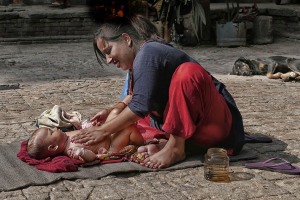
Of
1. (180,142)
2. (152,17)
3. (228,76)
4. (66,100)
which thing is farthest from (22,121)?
(152,17)

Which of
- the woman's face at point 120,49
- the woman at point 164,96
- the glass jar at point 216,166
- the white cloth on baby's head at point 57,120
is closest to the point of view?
the glass jar at point 216,166

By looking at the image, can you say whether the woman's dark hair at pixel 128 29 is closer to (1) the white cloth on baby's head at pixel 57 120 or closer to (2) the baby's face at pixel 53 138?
(2) the baby's face at pixel 53 138

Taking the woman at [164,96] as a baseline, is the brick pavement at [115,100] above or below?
below

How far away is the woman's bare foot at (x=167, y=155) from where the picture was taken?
4117 millimetres

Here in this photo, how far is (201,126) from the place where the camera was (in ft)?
13.9

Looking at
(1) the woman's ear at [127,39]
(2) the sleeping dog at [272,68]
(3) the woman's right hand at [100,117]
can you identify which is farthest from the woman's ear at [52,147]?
(2) the sleeping dog at [272,68]

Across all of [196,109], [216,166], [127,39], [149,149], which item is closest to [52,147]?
[149,149]

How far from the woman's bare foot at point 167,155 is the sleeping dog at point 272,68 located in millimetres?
3936

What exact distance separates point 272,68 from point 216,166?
4.40 metres

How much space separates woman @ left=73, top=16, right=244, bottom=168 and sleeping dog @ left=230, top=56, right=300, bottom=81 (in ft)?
12.1

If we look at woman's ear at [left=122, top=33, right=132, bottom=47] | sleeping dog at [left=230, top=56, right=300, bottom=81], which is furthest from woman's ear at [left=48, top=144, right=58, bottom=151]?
sleeping dog at [left=230, top=56, right=300, bottom=81]

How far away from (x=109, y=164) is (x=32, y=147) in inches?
21.0

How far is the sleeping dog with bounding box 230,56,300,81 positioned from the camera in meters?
7.82

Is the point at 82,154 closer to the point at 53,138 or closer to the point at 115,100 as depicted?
the point at 53,138
